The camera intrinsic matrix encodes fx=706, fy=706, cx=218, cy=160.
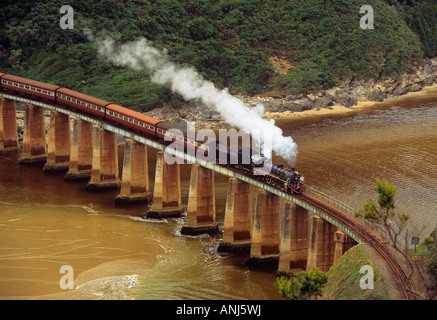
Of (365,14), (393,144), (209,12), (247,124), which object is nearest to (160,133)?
(247,124)

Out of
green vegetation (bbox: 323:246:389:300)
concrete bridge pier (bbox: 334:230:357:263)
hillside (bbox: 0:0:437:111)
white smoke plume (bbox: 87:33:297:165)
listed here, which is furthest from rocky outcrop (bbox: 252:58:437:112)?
green vegetation (bbox: 323:246:389:300)

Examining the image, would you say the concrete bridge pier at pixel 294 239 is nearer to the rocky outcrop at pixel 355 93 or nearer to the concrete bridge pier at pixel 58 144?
the concrete bridge pier at pixel 58 144

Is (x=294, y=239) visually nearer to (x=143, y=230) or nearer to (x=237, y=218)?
(x=237, y=218)

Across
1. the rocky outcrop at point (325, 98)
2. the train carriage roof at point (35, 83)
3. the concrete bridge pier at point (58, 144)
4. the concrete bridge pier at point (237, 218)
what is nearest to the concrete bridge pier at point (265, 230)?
the concrete bridge pier at point (237, 218)

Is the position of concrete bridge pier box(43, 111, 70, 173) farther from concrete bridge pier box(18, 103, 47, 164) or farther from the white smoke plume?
the white smoke plume

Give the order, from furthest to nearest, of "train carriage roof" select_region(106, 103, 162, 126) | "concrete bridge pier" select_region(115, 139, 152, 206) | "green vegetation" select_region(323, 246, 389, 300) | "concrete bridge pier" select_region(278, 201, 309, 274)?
"concrete bridge pier" select_region(115, 139, 152, 206), "train carriage roof" select_region(106, 103, 162, 126), "concrete bridge pier" select_region(278, 201, 309, 274), "green vegetation" select_region(323, 246, 389, 300)

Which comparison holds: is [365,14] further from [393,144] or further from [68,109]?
[68,109]

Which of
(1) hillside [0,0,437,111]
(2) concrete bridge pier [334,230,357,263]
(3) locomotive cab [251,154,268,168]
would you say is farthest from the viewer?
(1) hillside [0,0,437,111]
